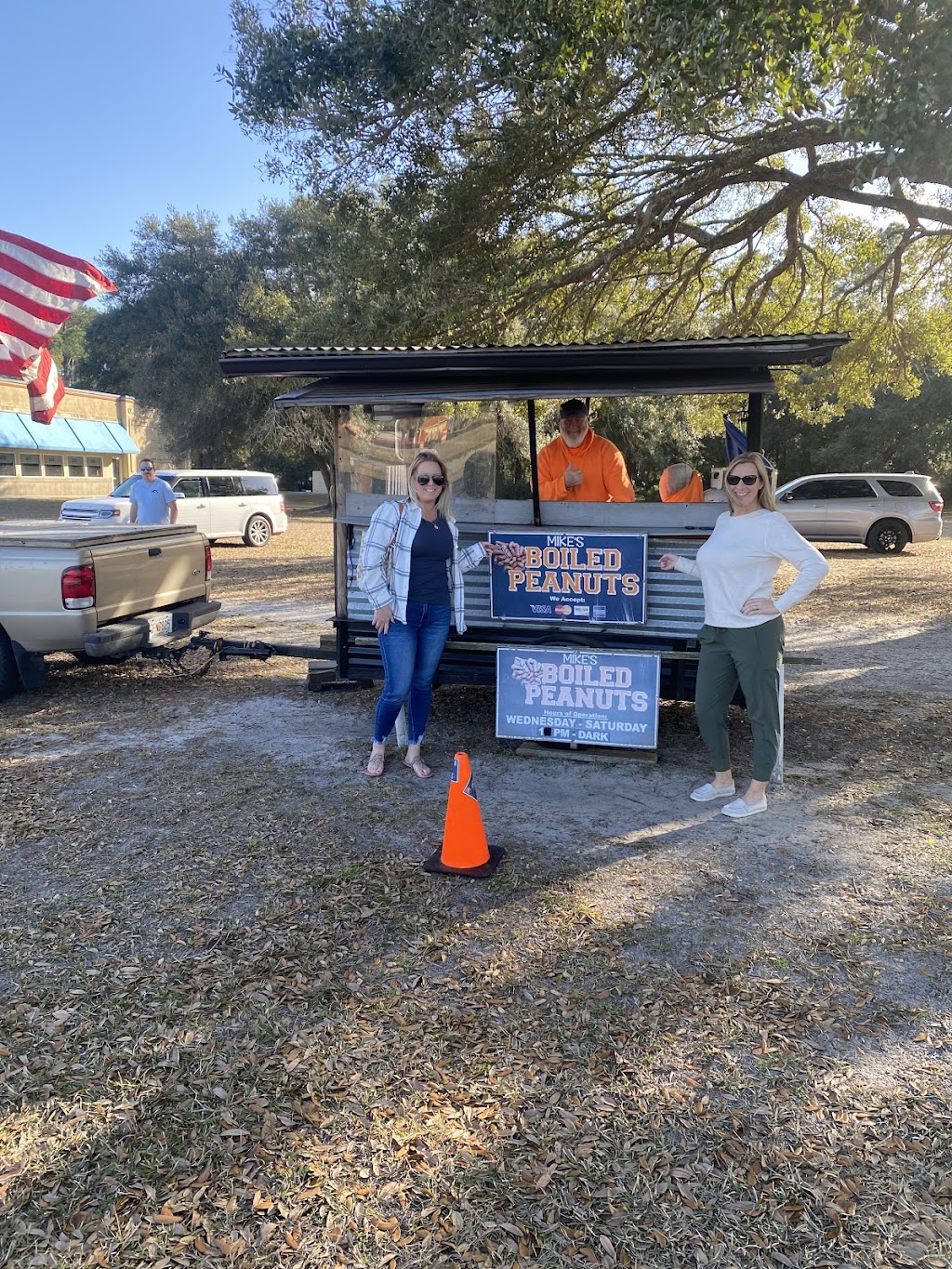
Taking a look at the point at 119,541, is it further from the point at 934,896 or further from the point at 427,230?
the point at 934,896

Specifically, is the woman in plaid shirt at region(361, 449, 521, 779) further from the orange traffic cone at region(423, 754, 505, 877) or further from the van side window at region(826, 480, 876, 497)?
the van side window at region(826, 480, 876, 497)

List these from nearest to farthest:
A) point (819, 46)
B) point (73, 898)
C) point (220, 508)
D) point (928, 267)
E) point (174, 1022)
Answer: point (174, 1022), point (73, 898), point (819, 46), point (928, 267), point (220, 508)

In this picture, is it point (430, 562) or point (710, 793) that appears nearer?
point (710, 793)

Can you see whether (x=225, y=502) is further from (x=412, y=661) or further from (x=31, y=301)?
(x=412, y=661)

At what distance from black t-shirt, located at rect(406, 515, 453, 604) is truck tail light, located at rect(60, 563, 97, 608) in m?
3.02

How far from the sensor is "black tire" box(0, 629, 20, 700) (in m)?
6.89

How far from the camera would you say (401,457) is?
6387 millimetres

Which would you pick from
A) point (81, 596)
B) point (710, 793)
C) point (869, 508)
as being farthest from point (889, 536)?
point (81, 596)

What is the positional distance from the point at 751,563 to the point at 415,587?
6.23 feet

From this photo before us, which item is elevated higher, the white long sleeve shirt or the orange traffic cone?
the white long sleeve shirt

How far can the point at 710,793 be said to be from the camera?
504cm

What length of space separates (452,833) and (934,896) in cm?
221

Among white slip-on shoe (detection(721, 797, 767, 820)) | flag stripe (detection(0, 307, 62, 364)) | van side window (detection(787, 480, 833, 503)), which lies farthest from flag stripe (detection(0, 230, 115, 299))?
van side window (detection(787, 480, 833, 503))

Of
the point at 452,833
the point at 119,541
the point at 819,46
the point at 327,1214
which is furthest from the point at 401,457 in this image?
the point at 327,1214
